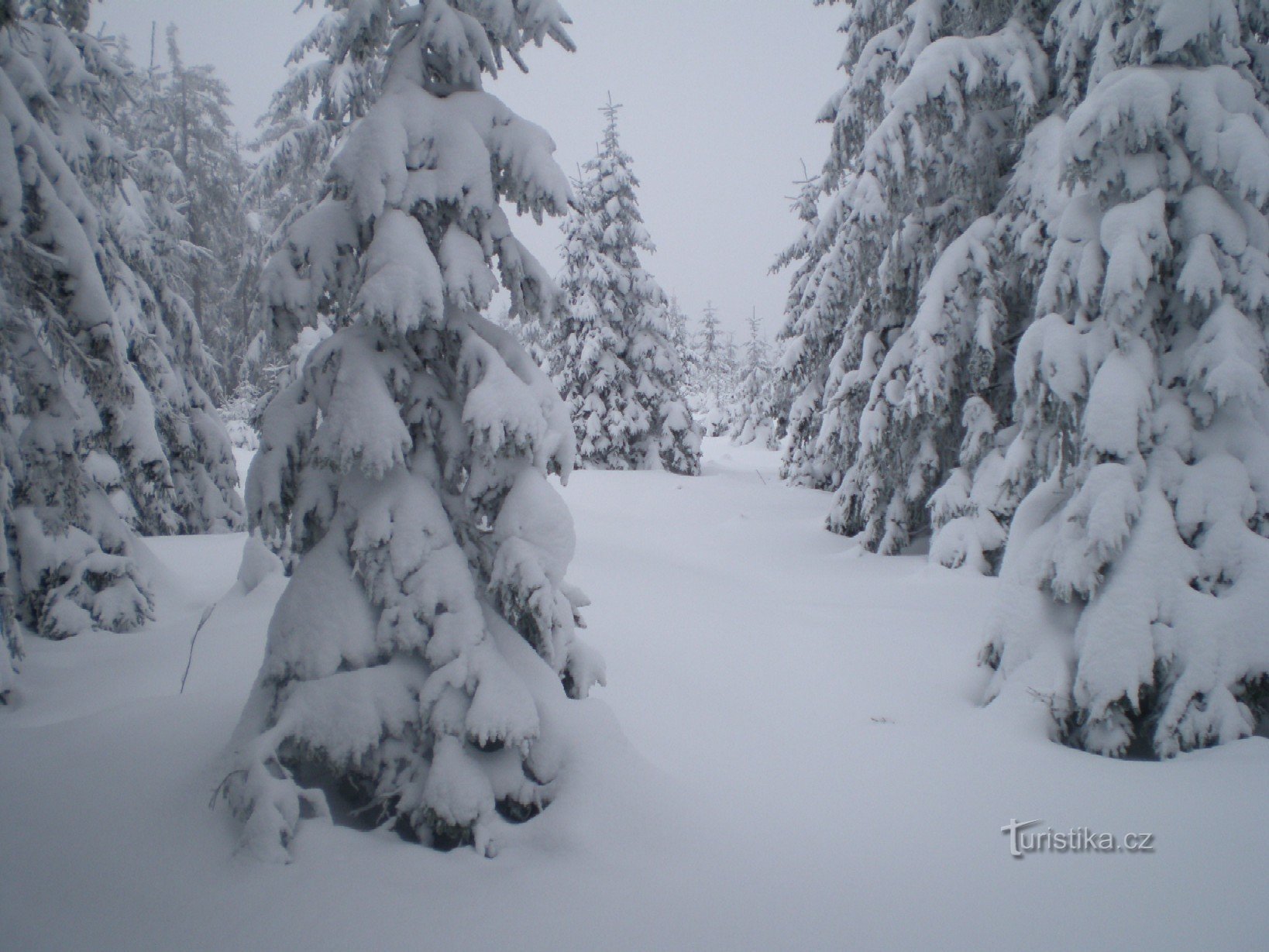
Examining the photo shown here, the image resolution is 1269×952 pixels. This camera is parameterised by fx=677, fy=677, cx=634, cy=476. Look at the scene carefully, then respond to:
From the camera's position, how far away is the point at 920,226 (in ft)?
34.4

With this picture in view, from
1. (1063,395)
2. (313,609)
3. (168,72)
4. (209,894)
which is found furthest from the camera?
(168,72)

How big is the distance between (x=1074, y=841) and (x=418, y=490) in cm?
426

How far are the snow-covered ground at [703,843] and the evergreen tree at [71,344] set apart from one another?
5.29ft

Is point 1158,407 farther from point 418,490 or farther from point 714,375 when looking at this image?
point 714,375

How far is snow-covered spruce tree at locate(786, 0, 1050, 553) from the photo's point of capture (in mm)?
8633

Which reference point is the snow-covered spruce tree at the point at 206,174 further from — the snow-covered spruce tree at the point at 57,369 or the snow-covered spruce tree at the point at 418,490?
the snow-covered spruce tree at the point at 418,490

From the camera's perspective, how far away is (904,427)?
1023cm

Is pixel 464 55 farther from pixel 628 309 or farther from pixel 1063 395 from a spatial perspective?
pixel 628 309

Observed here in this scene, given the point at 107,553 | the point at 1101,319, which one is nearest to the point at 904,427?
the point at 1101,319

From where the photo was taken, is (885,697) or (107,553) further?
(107,553)

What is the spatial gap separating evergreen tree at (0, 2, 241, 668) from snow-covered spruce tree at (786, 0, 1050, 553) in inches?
357

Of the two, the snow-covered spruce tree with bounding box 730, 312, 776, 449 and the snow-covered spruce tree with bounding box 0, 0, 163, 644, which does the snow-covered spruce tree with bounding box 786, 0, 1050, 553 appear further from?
the snow-covered spruce tree with bounding box 730, 312, 776, 449

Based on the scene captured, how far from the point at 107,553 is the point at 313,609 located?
20.7ft

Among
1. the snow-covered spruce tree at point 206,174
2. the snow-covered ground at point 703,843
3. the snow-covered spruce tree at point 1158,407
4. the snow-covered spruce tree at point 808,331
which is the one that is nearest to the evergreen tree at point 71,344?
the snow-covered ground at point 703,843
